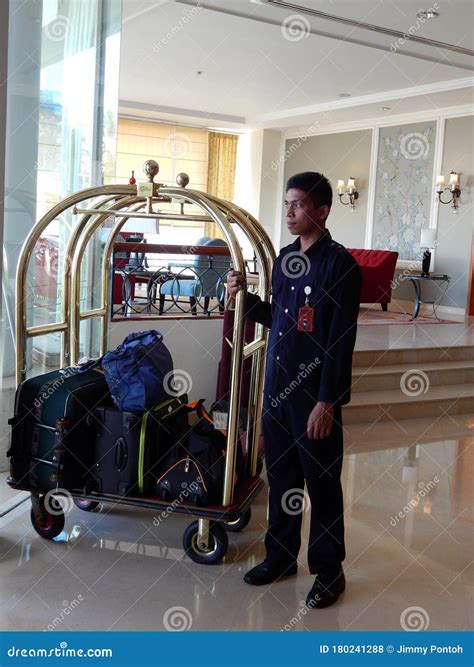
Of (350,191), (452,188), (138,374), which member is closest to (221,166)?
(350,191)

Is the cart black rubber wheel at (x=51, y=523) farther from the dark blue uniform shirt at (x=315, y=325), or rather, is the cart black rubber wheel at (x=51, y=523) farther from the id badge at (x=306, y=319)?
the id badge at (x=306, y=319)

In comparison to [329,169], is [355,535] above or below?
below

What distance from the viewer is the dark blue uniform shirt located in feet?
8.50

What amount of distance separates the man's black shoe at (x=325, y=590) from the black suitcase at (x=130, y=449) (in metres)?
0.77

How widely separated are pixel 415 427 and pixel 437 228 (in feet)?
18.9

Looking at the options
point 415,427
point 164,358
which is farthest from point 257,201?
point 164,358

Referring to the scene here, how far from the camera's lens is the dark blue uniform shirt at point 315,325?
8.50 feet

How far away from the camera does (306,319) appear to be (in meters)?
2.66

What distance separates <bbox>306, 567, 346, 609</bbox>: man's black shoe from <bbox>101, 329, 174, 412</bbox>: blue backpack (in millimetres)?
968

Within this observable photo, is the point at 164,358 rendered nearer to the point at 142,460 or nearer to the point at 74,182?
the point at 142,460

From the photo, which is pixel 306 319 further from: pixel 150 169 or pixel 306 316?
pixel 150 169

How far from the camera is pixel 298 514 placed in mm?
2873

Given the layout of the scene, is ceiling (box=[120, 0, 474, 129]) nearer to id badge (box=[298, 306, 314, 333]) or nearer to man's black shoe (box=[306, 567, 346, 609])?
id badge (box=[298, 306, 314, 333])

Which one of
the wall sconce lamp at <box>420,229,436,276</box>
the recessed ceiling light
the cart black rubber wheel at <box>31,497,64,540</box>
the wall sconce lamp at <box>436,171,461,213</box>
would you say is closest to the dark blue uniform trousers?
the cart black rubber wheel at <box>31,497,64,540</box>
